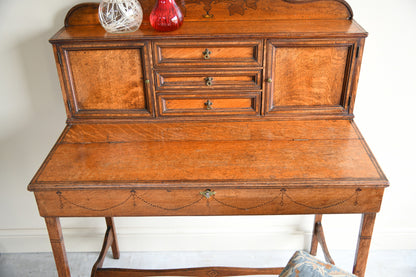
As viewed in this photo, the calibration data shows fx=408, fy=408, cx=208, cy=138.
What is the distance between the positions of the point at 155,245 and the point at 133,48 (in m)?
1.47

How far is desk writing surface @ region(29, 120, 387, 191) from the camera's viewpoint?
5.58 feet

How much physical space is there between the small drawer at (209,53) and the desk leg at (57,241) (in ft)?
2.85

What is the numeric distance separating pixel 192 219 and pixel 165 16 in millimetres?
1412

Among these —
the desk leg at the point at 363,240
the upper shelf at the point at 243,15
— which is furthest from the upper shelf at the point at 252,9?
the desk leg at the point at 363,240

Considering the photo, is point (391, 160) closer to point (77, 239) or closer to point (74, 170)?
point (74, 170)

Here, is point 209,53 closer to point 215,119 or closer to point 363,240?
point 215,119

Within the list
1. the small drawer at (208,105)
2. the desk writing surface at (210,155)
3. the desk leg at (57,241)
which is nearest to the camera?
the desk writing surface at (210,155)

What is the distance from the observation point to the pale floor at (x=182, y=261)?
2.71 meters

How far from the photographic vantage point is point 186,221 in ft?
9.12

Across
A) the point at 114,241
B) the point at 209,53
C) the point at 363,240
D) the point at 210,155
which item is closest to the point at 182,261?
the point at 114,241

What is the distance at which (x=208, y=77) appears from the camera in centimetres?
200

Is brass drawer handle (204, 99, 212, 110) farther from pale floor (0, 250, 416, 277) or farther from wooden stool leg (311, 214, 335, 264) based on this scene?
pale floor (0, 250, 416, 277)

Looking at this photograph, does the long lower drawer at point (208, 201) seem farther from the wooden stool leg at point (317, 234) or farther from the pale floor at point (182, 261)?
the pale floor at point (182, 261)

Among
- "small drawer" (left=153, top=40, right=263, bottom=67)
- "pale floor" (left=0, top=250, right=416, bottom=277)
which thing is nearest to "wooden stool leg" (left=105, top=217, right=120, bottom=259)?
"pale floor" (left=0, top=250, right=416, bottom=277)
